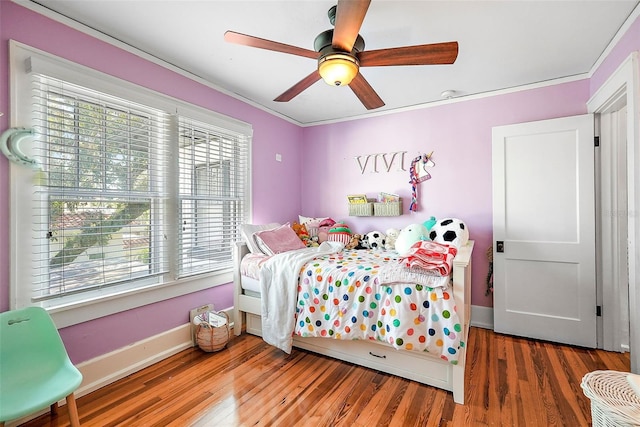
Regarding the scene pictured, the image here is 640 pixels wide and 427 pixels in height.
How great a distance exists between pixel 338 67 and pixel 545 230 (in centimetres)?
240

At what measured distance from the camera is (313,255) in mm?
2557

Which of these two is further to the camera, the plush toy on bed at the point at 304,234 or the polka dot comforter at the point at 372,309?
the plush toy on bed at the point at 304,234

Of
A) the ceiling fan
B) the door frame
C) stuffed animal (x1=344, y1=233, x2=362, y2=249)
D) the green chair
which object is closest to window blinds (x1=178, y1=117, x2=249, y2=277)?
the green chair

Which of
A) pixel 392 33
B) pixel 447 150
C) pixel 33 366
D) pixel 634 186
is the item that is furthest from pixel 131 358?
pixel 634 186

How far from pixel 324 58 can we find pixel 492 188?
2.19 meters

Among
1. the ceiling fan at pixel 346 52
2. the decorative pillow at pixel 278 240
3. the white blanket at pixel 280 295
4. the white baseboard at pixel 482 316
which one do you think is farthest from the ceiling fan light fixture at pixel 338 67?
the white baseboard at pixel 482 316

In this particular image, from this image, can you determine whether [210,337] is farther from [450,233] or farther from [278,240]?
[450,233]

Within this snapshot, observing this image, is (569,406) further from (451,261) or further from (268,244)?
(268,244)

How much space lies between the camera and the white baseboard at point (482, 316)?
2.90 metres

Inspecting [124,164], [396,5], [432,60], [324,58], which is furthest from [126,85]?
[432,60]

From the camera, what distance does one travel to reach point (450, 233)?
2.55 metres

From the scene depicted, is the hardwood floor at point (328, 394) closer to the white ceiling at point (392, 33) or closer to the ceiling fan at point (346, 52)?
the ceiling fan at point (346, 52)

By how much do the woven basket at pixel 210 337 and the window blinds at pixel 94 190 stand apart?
61cm

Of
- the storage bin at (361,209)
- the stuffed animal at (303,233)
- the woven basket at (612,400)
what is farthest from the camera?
the storage bin at (361,209)
